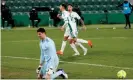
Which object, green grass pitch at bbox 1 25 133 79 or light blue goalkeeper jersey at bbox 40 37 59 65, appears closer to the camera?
light blue goalkeeper jersey at bbox 40 37 59 65

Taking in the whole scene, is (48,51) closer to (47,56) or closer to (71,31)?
(47,56)

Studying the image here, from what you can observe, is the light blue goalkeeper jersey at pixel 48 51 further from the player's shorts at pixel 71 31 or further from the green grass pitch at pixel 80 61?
the player's shorts at pixel 71 31

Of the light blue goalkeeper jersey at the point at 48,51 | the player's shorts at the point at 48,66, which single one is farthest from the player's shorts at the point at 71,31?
the light blue goalkeeper jersey at the point at 48,51

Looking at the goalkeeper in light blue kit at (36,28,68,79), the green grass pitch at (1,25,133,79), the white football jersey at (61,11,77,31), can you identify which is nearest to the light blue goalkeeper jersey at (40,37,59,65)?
the goalkeeper in light blue kit at (36,28,68,79)

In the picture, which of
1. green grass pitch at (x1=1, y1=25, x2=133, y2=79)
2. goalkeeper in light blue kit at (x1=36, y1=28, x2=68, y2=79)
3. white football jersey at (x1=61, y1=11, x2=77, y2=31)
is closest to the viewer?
goalkeeper in light blue kit at (x1=36, y1=28, x2=68, y2=79)

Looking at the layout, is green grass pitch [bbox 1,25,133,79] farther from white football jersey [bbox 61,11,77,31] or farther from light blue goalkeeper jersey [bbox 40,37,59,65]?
light blue goalkeeper jersey [bbox 40,37,59,65]

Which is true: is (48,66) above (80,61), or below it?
above

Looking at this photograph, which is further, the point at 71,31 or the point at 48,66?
the point at 71,31

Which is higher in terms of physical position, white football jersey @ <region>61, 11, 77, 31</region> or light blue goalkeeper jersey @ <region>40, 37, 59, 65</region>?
light blue goalkeeper jersey @ <region>40, 37, 59, 65</region>

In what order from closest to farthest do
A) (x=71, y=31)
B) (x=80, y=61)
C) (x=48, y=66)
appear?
(x=48, y=66) → (x=80, y=61) → (x=71, y=31)

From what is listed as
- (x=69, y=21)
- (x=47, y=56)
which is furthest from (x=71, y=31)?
(x=47, y=56)

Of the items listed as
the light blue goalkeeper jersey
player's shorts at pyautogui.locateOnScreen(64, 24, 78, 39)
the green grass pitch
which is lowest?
the green grass pitch

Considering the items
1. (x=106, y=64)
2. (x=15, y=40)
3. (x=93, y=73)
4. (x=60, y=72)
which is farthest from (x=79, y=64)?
(x=15, y=40)

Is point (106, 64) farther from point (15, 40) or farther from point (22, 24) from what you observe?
point (22, 24)
